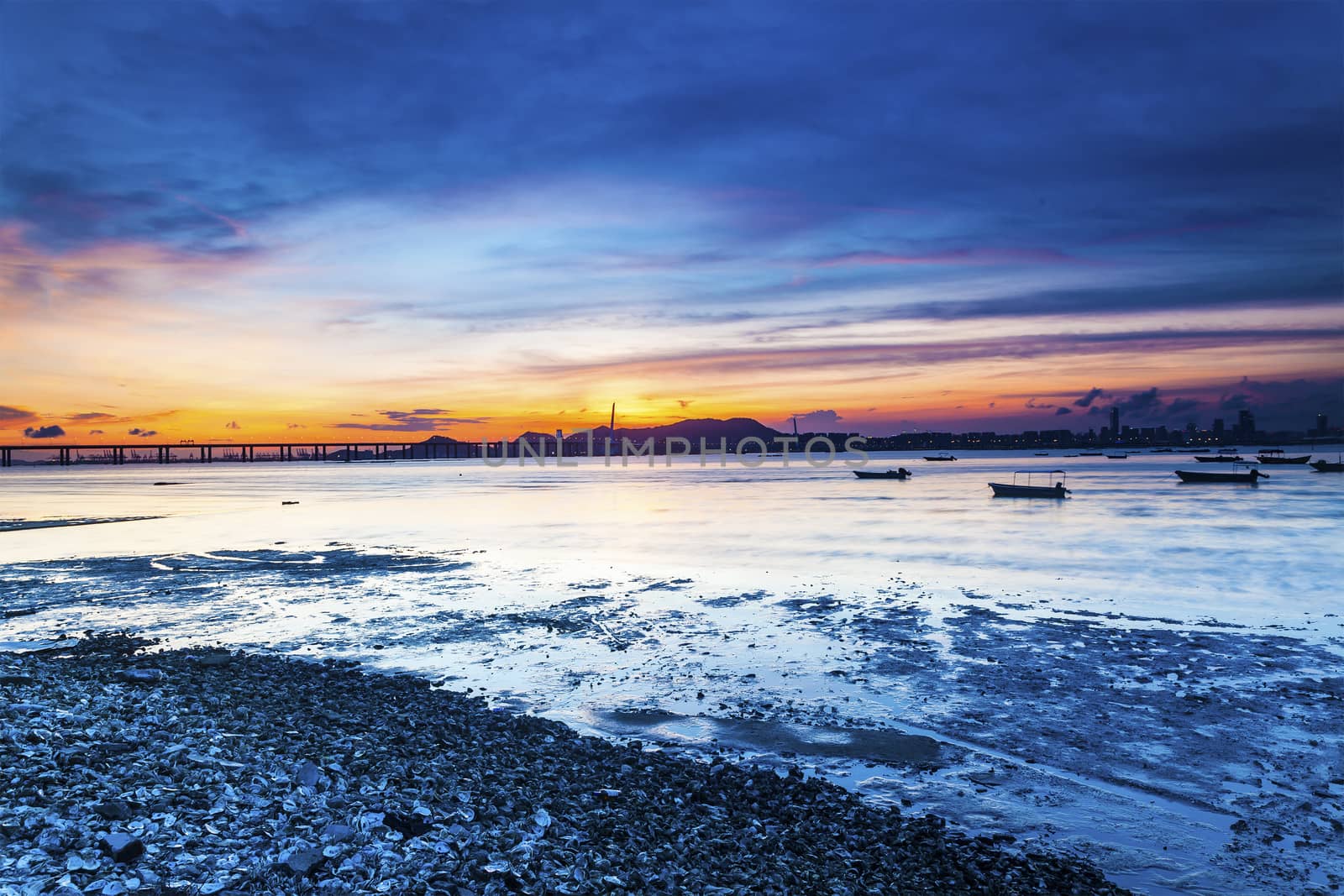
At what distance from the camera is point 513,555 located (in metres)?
26.0

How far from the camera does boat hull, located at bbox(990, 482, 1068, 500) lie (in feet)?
177

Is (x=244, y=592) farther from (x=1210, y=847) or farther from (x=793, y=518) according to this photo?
(x=793, y=518)

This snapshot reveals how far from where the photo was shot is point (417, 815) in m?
6.35

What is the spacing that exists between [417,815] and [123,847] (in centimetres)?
196

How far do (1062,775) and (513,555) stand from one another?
2005 cm

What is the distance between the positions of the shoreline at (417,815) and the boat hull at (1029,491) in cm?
5216

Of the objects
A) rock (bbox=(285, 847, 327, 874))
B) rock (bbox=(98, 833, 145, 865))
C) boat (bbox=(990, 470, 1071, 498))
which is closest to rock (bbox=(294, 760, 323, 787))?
rock (bbox=(285, 847, 327, 874))

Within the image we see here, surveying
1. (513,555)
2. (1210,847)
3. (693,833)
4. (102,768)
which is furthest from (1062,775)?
(513,555)

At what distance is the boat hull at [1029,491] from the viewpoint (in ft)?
177

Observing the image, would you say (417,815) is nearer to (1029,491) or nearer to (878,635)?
(878,635)

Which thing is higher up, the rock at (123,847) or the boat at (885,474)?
the rock at (123,847)

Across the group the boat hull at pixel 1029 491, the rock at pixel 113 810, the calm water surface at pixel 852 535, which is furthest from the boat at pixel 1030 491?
the rock at pixel 113 810

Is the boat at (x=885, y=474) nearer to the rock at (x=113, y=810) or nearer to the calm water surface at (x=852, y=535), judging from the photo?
the calm water surface at (x=852, y=535)

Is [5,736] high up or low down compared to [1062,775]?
up
